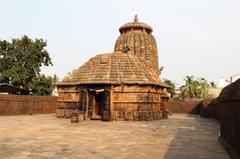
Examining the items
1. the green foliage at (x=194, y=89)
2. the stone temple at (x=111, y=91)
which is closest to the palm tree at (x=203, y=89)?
the green foliage at (x=194, y=89)

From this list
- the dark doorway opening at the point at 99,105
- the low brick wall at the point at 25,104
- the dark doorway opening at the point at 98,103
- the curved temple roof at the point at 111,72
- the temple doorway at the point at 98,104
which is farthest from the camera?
the low brick wall at the point at 25,104

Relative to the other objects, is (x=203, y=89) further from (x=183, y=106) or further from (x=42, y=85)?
(x=42, y=85)

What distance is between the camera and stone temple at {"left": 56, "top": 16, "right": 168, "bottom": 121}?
2059 cm

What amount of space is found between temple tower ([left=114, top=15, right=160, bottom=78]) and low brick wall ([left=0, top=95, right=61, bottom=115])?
10599 millimetres

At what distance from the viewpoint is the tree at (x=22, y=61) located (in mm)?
33062

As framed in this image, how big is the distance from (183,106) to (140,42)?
11.9 metres

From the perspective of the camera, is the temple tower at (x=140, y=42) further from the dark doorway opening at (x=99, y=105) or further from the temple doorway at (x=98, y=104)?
the dark doorway opening at (x=99, y=105)

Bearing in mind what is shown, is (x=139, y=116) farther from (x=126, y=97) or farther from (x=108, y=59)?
(x=108, y=59)

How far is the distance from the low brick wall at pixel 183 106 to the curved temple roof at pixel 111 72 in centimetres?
1560

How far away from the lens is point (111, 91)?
20.6 m

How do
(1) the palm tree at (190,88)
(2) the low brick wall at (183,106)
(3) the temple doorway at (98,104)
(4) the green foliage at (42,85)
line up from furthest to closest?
(1) the palm tree at (190,88), (2) the low brick wall at (183,106), (4) the green foliage at (42,85), (3) the temple doorway at (98,104)

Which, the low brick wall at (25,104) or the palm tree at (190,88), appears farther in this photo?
the palm tree at (190,88)

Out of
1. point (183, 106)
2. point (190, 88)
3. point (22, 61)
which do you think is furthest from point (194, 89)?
point (22, 61)

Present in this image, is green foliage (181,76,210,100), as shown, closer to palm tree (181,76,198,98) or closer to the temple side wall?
palm tree (181,76,198,98)
